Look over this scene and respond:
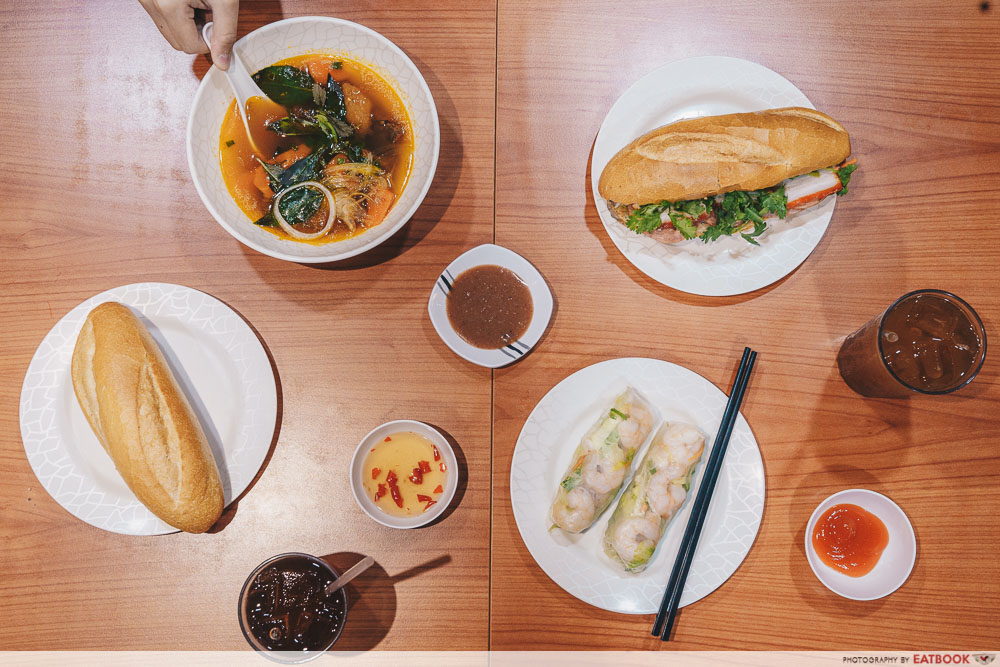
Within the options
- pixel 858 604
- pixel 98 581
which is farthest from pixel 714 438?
pixel 98 581

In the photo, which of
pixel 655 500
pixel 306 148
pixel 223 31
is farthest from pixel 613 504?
pixel 223 31

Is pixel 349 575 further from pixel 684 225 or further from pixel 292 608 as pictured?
pixel 684 225

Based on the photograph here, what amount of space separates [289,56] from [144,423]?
0.92m

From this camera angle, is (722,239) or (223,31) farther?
(722,239)

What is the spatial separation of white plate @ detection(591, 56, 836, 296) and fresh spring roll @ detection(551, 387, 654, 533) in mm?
336

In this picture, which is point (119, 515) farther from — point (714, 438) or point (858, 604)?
point (858, 604)

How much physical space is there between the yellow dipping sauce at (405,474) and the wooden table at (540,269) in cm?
8

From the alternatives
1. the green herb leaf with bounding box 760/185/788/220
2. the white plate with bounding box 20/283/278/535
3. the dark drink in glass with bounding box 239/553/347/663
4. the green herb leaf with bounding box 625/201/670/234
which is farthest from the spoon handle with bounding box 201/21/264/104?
the green herb leaf with bounding box 760/185/788/220

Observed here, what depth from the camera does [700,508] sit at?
1.51 meters

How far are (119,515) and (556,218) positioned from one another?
1.28 metres

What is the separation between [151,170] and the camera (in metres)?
1.65

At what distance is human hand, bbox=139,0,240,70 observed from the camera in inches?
57.5

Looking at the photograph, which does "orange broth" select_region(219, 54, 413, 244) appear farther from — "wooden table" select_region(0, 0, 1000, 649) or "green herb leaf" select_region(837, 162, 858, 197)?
"green herb leaf" select_region(837, 162, 858, 197)

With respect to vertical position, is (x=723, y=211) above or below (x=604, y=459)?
above
